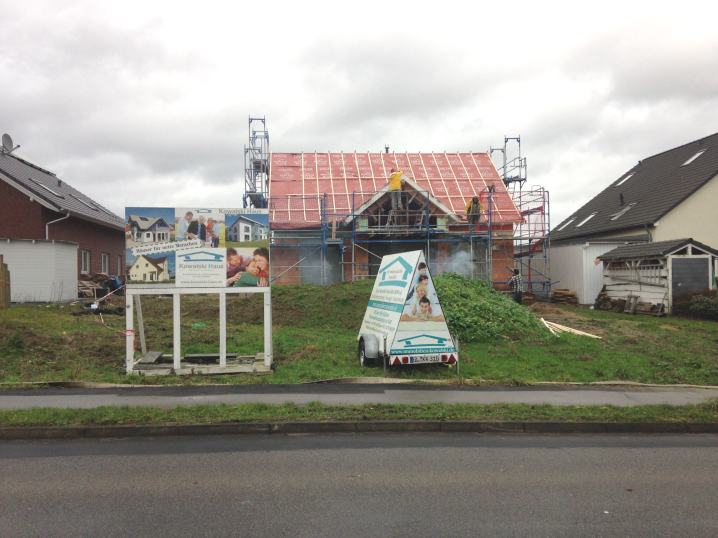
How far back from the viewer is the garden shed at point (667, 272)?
2244cm

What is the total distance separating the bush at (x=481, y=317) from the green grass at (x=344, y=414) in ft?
20.7

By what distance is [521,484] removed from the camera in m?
5.78

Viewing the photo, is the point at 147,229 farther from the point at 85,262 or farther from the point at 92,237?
the point at 92,237

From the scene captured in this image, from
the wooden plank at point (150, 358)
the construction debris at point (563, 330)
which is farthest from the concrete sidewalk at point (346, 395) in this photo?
the construction debris at point (563, 330)

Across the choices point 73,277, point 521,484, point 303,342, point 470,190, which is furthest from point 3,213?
point 521,484

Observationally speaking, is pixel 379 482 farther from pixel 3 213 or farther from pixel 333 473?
pixel 3 213

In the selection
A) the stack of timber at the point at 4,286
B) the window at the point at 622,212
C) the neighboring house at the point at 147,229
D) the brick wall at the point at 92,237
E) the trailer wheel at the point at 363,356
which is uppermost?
the window at the point at 622,212

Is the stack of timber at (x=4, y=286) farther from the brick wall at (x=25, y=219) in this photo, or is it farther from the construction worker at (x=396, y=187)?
the construction worker at (x=396, y=187)

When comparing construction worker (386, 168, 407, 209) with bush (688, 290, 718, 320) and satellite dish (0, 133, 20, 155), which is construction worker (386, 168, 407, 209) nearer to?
bush (688, 290, 718, 320)

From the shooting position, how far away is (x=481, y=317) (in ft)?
51.5

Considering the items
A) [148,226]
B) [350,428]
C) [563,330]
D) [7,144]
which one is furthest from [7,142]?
[350,428]

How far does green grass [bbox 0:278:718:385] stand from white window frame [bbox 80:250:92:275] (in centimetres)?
887

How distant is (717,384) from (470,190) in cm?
2078

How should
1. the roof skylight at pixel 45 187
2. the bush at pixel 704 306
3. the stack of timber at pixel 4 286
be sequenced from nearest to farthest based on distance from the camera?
the stack of timber at pixel 4 286 < the bush at pixel 704 306 < the roof skylight at pixel 45 187
